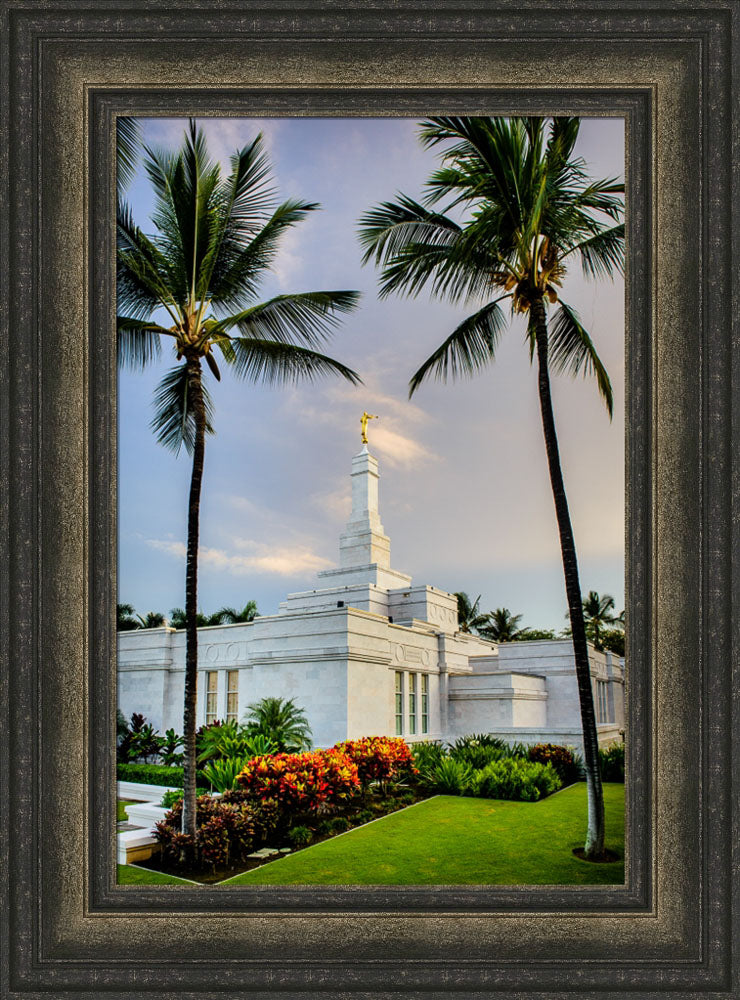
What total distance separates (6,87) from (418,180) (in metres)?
3.23

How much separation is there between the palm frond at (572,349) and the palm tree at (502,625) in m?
24.2

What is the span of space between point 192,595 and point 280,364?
97.2 inches

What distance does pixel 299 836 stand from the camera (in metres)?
6.52

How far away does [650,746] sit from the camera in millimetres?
3674

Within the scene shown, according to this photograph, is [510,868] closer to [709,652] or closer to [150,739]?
[709,652]

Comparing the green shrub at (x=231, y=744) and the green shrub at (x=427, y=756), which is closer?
the green shrub at (x=427, y=756)

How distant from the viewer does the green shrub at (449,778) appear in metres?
9.15

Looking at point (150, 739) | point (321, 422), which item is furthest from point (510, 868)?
point (150, 739)

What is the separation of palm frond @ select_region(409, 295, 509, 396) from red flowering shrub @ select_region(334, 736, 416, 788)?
4686 mm

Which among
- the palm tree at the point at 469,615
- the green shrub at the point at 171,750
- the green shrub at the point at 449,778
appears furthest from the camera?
the palm tree at the point at 469,615

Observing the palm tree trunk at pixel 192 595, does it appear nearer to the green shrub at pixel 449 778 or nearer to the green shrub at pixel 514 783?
the green shrub at pixel 449 778

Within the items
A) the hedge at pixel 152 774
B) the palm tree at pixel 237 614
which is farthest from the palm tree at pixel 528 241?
the palm tree at pixel 237 614

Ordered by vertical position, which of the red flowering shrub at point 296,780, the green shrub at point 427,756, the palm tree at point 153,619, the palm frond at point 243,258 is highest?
the palm frond at point 243,258

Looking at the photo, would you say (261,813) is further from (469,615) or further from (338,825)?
(469,615)
